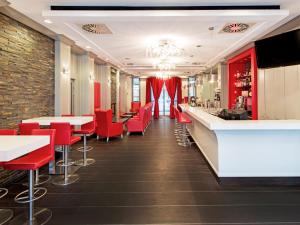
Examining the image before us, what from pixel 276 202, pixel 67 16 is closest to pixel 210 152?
pixel 276 202

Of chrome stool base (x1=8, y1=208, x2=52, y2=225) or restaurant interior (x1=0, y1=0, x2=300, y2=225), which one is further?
restaurant interior (x1=0, y1=0, x2=300, y2=225)

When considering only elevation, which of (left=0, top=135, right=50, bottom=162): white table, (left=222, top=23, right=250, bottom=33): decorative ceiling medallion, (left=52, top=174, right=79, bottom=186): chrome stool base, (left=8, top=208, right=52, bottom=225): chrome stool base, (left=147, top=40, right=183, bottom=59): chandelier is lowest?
(left=8, top=208, right=52, bottom=225): chrome stool base

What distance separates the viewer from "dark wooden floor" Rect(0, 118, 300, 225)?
297 centimetres

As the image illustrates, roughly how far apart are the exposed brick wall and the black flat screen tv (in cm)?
467

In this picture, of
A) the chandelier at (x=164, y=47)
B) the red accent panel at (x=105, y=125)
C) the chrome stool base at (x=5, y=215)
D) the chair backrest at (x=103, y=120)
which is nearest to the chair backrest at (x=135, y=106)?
the red accent panel at (x=105, y=125)

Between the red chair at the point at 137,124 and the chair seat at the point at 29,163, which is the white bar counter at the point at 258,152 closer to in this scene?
the chair seat at the point at 29,163

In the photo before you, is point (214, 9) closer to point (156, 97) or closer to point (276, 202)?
point (276, 202)

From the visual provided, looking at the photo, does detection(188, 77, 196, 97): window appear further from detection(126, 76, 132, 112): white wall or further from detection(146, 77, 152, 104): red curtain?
detection(126, 76, 132, 112): white wall

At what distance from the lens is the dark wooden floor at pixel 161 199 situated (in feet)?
9.76

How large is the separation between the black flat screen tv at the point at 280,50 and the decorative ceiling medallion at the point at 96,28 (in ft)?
10.4

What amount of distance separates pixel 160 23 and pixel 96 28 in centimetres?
140

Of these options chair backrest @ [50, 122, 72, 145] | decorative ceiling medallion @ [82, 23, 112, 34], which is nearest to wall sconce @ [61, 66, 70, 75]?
decorative ceiling medallion @ [82, 23, 112, 34]

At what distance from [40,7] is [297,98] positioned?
5.03 metres

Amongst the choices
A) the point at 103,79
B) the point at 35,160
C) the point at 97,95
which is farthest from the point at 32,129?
the point at 103,79
